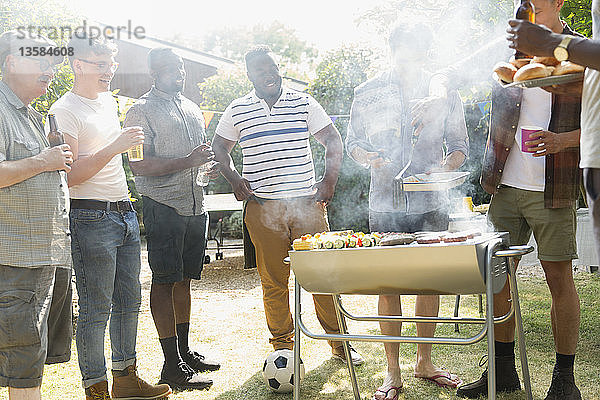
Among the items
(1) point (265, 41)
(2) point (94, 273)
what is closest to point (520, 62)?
(2) point (94, 273)

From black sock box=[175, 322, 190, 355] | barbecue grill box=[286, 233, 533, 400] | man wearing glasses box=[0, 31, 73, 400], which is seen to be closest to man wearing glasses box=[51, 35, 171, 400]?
man wearing glasses box=[0, 31, 73, 400]

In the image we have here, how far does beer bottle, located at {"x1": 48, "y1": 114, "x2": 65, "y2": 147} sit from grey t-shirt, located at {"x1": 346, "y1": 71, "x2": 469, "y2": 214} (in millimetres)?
1677

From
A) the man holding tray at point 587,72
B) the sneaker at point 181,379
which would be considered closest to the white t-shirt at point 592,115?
the man holding tray at point 587,72

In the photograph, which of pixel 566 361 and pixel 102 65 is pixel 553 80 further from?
pixel 102 65

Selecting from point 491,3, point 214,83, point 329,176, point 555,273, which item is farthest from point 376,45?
point 555,273

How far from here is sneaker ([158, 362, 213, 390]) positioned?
11.6 ft

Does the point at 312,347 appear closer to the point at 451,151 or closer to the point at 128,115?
the point at 451,151

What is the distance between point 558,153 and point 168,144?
2.27 m

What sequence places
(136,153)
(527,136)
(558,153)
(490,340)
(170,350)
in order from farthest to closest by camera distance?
(170,350), (136,153), (558,153), (527,136), (490,340)

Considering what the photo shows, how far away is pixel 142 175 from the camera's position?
11.8ft

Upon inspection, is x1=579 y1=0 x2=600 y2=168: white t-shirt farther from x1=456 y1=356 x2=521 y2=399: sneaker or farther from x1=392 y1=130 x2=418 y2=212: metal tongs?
x1=456 y1=356 x2=521 y2=399: sneaker

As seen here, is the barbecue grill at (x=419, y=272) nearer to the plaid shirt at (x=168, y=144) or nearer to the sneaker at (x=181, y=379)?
the sneaker at (x=181, y=379)

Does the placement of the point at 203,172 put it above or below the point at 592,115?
below

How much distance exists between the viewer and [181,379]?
11.7ft
